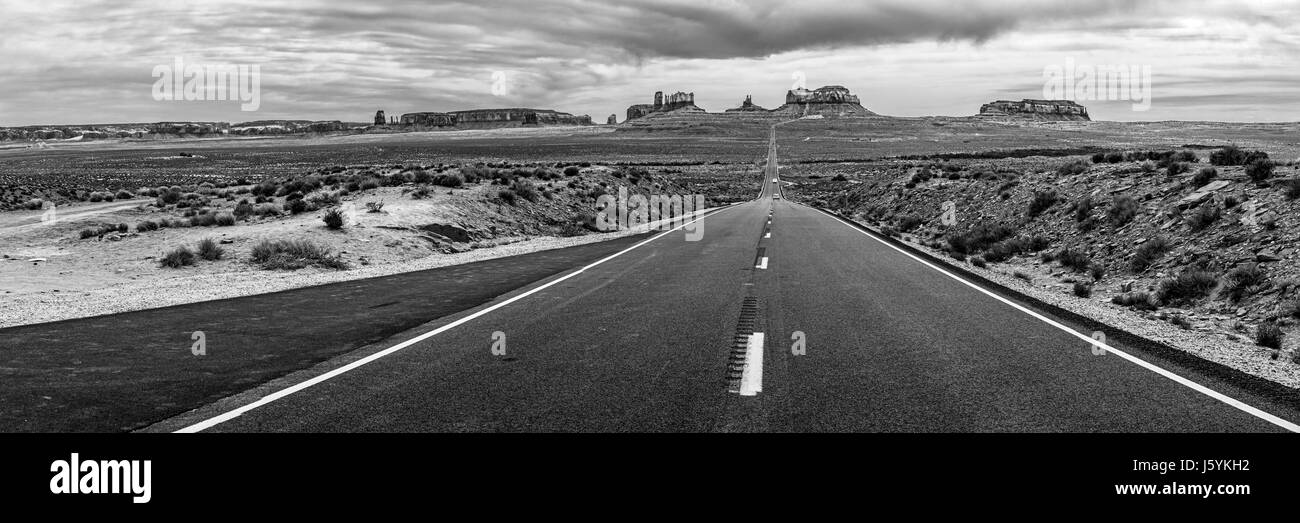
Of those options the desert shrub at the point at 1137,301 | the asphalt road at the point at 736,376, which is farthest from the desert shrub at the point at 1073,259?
the asphalt road at the point at 736,376

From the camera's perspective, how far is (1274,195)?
14.6m

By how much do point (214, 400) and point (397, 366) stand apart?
1608mm

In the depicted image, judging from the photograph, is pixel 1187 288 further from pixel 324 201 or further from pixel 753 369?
pixel 324 201

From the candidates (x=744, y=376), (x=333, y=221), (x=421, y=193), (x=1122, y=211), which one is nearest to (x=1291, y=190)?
(x=1122, y=211)

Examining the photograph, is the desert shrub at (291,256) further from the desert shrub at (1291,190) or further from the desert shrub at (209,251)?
the desert shrub at (1291,190)

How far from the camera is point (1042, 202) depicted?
22.5 metres

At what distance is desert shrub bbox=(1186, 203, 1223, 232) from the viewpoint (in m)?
15.0

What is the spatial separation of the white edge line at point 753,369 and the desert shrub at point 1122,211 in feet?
43.7

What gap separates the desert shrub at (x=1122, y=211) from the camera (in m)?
17.8

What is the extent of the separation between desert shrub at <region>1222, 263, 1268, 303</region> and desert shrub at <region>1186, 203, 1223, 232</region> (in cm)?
337

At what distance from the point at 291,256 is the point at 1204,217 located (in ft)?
64.4

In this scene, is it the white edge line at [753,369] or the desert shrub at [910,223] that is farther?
the desert shrub at [910,223]
